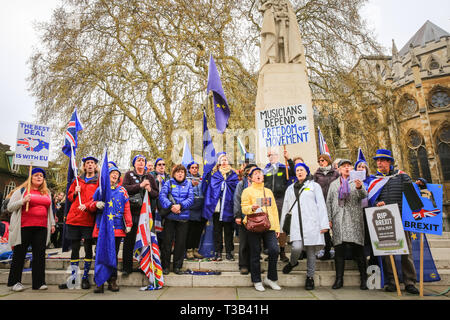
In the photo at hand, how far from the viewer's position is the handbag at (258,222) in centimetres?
400

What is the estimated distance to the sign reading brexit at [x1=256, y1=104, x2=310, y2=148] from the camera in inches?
206

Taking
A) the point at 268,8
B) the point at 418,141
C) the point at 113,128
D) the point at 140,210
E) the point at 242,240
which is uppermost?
the point at 418,141

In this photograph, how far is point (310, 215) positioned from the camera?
4.26 meters

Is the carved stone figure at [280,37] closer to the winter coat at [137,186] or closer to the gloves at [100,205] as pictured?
the winter coat at [137,186]

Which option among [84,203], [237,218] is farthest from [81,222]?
[237,218]

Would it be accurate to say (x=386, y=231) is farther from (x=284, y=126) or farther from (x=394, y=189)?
(x=284, y=126)

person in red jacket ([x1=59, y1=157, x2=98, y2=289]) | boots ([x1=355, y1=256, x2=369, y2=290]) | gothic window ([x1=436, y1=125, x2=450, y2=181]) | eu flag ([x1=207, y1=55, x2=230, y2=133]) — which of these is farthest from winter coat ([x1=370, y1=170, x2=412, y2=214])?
gothic window ([x1=436, y1=125, x2=450, y2=181])

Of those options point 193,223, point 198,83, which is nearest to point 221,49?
point 198,83

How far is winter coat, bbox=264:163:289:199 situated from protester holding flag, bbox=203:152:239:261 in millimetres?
595

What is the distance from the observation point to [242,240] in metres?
4.41

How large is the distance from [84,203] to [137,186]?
2.68ft

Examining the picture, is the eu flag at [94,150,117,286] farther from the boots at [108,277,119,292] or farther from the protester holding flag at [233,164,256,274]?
the protester holding flag at [233,164,256,274]
